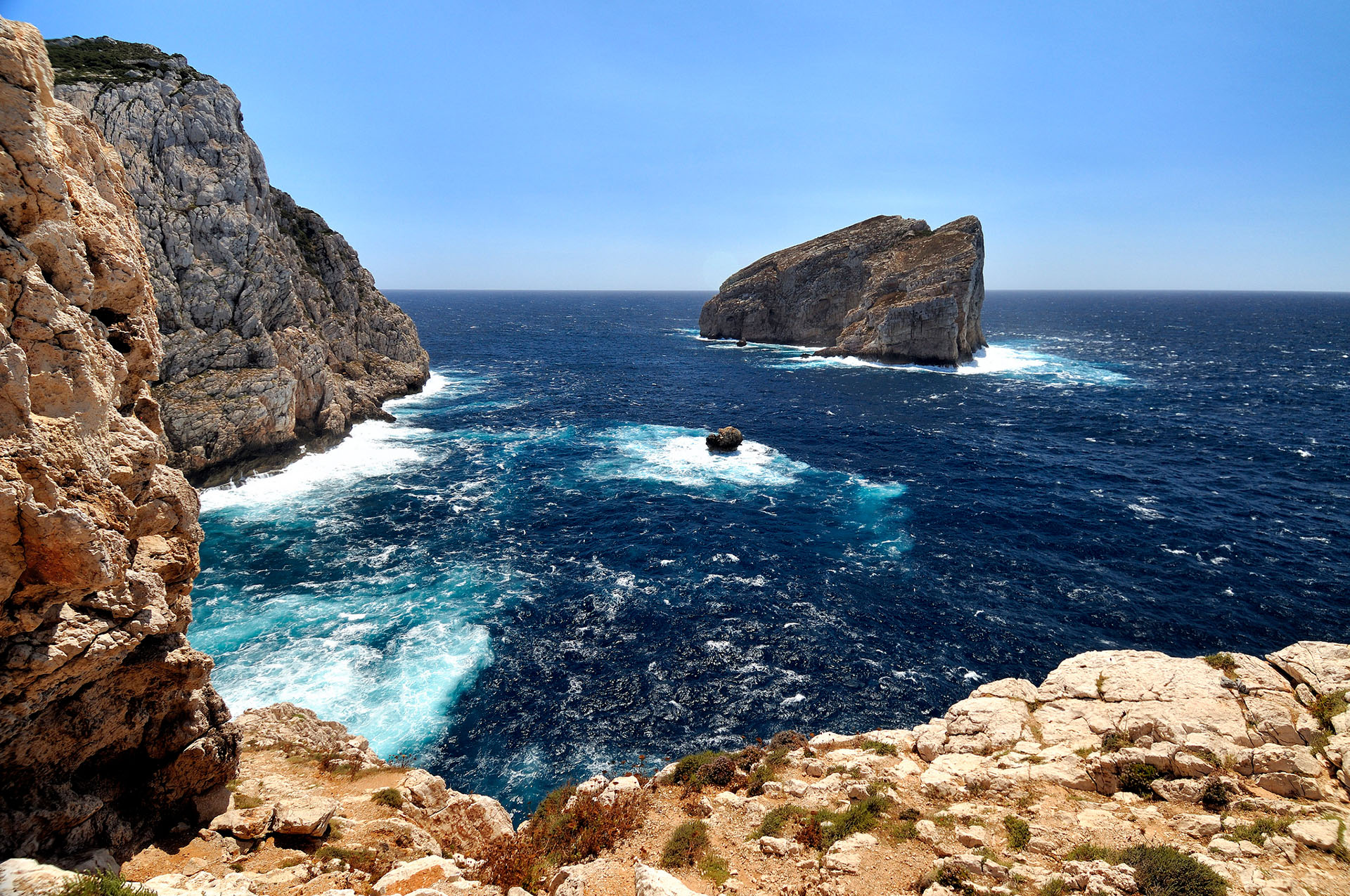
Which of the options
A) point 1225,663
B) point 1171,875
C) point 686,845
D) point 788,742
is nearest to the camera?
point 1171,875

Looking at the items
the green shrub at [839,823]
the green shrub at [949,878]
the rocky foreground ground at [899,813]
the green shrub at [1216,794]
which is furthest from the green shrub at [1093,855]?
the green shrub at [839,823]

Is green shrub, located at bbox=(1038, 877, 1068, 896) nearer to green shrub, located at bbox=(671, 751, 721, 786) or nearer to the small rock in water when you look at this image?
green shrub, located at bbox=(671, 751, 721, 786)

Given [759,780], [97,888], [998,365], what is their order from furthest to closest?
[998,365] < [759,780] < [97,888]

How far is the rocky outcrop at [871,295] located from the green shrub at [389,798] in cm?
10342

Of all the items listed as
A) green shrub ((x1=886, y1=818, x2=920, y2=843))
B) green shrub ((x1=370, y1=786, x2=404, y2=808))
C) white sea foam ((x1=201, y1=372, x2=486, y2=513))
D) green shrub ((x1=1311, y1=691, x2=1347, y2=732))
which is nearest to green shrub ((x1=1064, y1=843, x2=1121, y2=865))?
green shrub ((x1=886, y1=818, x2=920, y2=843))

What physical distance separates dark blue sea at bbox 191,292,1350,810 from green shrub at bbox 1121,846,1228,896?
1259 centimetres

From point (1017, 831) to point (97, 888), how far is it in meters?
16.2

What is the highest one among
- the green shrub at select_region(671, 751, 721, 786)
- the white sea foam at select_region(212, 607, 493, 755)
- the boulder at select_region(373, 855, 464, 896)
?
the boulder at select_region(373, 855, 464, 896)

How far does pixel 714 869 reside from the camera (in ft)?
41.8

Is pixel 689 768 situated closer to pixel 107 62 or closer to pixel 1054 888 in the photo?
pixel 1054 888

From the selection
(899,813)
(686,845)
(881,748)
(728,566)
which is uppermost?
(899,813)

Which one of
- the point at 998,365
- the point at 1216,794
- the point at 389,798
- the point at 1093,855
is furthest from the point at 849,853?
the point at 998,365

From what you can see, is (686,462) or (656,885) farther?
(686,462)

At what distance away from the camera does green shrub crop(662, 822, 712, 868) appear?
13.0 m
